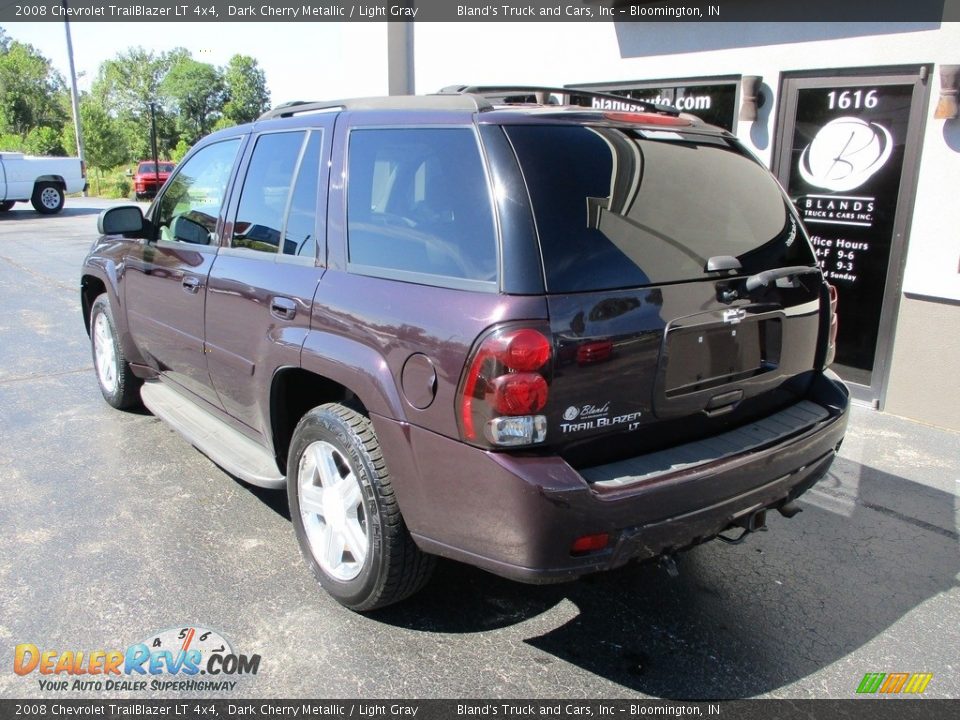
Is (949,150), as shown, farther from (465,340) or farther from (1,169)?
(1,169)

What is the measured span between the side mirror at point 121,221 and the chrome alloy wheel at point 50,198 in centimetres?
2207

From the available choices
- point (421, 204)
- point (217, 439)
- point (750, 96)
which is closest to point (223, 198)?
point (217, 439)

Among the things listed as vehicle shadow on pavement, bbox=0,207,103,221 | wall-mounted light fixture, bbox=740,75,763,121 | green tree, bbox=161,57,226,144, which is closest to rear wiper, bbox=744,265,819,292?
wall-mounted light fixture, bbox=740,75,763,121

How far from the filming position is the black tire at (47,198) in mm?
23109

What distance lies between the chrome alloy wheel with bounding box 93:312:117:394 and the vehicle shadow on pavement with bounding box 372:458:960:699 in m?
3.13

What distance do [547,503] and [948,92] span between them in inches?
179

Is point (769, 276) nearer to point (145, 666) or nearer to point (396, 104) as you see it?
point (396, 104)

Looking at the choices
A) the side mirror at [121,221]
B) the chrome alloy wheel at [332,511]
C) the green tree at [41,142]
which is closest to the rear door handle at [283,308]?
the chrome alloy wheel at [332,511]

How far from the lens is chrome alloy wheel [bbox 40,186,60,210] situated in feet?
76.3

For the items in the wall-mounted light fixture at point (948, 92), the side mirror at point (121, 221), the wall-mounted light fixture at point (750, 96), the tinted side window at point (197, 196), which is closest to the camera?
the tinted side window at point (197, 196)

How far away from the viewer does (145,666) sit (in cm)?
279

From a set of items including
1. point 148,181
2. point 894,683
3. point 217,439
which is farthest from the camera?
point 148,181

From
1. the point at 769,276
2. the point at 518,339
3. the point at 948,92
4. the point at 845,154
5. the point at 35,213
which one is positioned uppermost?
the point at 948,92

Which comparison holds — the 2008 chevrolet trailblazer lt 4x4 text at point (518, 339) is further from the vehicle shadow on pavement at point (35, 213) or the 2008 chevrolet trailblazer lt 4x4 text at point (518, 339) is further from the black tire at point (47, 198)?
the black tire at point (47, 198)
